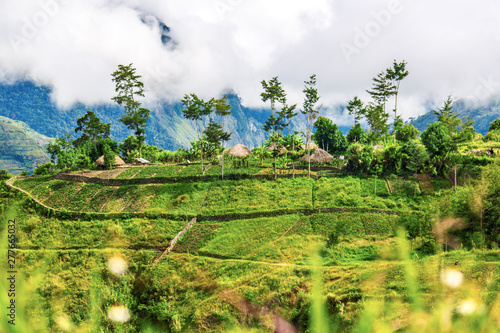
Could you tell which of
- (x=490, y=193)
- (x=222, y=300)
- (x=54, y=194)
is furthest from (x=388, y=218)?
(x=54, y=194)

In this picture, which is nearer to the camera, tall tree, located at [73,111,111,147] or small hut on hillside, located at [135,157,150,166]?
small hut on hillside, located at [135,157,150,166]

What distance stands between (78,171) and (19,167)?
178229 millimetres

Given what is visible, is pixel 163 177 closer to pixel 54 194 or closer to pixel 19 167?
pixel 54 194

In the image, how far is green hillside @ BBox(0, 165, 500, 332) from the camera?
16.5 m

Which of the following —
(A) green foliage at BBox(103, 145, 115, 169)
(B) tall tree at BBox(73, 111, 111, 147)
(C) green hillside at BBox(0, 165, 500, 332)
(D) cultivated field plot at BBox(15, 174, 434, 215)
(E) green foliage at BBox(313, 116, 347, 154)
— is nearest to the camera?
(C) green hillside at BBox(0, 165, 500, 332)

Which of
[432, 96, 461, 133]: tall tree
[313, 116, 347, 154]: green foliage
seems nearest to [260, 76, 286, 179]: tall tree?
[313, 116, 347, 154]: green foliage

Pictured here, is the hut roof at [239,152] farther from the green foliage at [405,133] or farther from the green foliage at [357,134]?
the green foliage at [405,133]

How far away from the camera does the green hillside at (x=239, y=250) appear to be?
16547 millimetres

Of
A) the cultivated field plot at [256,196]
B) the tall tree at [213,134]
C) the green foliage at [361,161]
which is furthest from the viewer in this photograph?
the tall tree at [213,134]

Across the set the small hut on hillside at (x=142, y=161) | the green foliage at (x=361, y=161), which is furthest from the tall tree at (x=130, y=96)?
the green foliage at (x=361, y=161)

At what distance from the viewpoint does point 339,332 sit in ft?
44.2

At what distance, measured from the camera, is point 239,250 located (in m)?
25.4

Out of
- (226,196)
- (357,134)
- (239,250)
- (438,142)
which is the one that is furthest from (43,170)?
(438,142)

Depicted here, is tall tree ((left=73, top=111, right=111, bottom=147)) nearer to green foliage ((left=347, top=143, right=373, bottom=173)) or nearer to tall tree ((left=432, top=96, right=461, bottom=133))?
green foliage ((left=347, top=143, right=373, bottom=173))
